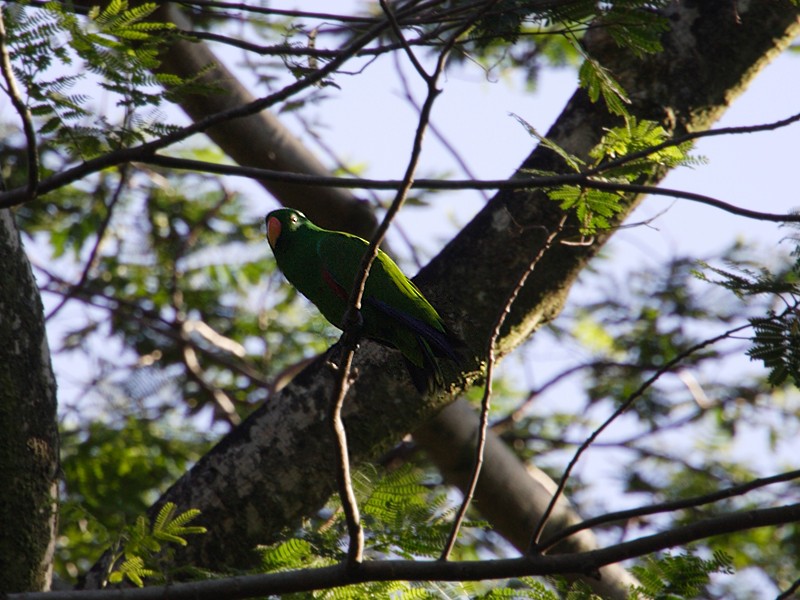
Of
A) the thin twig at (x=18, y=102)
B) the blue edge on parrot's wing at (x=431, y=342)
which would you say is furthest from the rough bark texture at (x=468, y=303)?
the thin twig at (x=18, y=102)

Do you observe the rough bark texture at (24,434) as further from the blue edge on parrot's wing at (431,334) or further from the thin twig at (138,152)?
the blue edge on parrot's wing at (431,334)

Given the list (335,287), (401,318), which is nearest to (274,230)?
(335,287)

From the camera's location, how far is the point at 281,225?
370 centimetres

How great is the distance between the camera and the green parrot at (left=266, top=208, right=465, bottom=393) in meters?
3.05

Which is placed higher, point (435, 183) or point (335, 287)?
point (335, 287)

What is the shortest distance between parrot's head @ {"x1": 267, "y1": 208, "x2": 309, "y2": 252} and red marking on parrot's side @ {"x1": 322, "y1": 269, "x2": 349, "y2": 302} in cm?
43

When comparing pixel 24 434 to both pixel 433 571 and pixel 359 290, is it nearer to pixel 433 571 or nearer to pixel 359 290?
pixel 359 290

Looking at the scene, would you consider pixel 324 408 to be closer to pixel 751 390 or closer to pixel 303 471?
pixel 303 471

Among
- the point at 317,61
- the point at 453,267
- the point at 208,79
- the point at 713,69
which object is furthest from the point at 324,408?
the point at 713,69

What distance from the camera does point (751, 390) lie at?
7621mm

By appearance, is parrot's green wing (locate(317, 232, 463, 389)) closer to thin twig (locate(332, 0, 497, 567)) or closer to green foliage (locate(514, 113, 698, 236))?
thin twig (locate(332, 0, 497, 567))

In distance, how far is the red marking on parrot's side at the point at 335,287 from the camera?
10.8ft

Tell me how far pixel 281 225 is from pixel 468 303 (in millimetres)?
922

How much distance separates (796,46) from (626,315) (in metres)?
2.47
